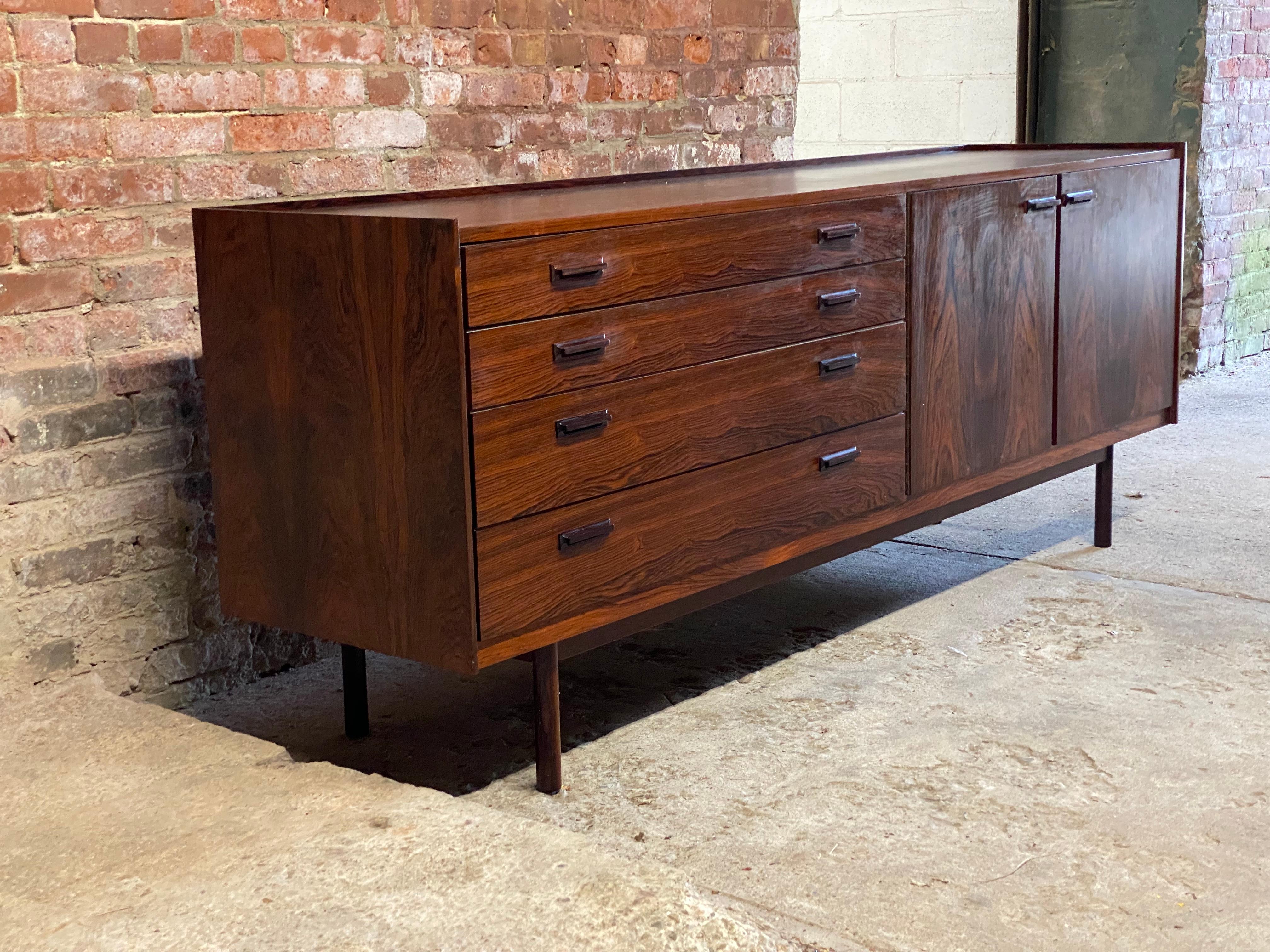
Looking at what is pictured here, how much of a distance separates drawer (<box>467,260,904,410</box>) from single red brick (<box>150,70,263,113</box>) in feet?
2.96

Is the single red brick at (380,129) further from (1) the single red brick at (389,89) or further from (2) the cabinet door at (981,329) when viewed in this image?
(2) the cabinet door at (981,329)

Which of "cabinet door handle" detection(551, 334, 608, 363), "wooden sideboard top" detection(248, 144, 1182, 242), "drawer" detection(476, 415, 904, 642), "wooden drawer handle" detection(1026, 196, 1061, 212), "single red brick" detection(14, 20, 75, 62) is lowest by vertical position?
"drawer" detection(476, 415, 904, 642)

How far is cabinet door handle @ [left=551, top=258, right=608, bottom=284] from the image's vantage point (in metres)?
2.16

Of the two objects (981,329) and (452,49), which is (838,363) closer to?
(981,329)

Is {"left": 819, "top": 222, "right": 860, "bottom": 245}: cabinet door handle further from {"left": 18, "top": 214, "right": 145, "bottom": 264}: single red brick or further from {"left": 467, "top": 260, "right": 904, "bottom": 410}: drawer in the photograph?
{"left": 18, "top": 214, "right": 145, "bottom": 264}: single red brick

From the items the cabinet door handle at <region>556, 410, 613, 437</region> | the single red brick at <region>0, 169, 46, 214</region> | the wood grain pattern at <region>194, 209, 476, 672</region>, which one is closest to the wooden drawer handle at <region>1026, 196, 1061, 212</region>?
the cabinet door handle at <region>556, 410, 613, 437</region>

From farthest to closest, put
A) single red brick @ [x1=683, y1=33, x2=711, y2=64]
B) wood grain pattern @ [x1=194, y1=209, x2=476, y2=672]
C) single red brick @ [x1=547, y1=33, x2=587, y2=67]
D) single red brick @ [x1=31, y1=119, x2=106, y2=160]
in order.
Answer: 1. single red brick @ [x1=683, y1=33, x2=711, y2=64]
2. single red brick @ [x1=547, y1=33, x2=587, y2=67]
3. single red brick @ [x1=31, y1=119, x2=106, y2=160]
4. wood grain pattern @ [x1=194, y1=209, x2=476, y2=672]

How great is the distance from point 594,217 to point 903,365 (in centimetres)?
88

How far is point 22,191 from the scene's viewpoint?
2.41m

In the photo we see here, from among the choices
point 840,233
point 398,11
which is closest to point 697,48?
point 398,11

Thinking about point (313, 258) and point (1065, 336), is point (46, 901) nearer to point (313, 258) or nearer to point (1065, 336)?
point (313, 258)

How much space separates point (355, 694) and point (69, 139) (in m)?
1.04

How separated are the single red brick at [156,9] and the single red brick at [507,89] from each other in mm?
617

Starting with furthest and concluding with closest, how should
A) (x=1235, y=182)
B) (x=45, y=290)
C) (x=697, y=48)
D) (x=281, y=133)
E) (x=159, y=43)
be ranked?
1. (x=1235, y=182)
2. (x=697, y=48)
3. (x=281, y=133)
4. (x=159, y=43)
5. (x=45, y=290)
